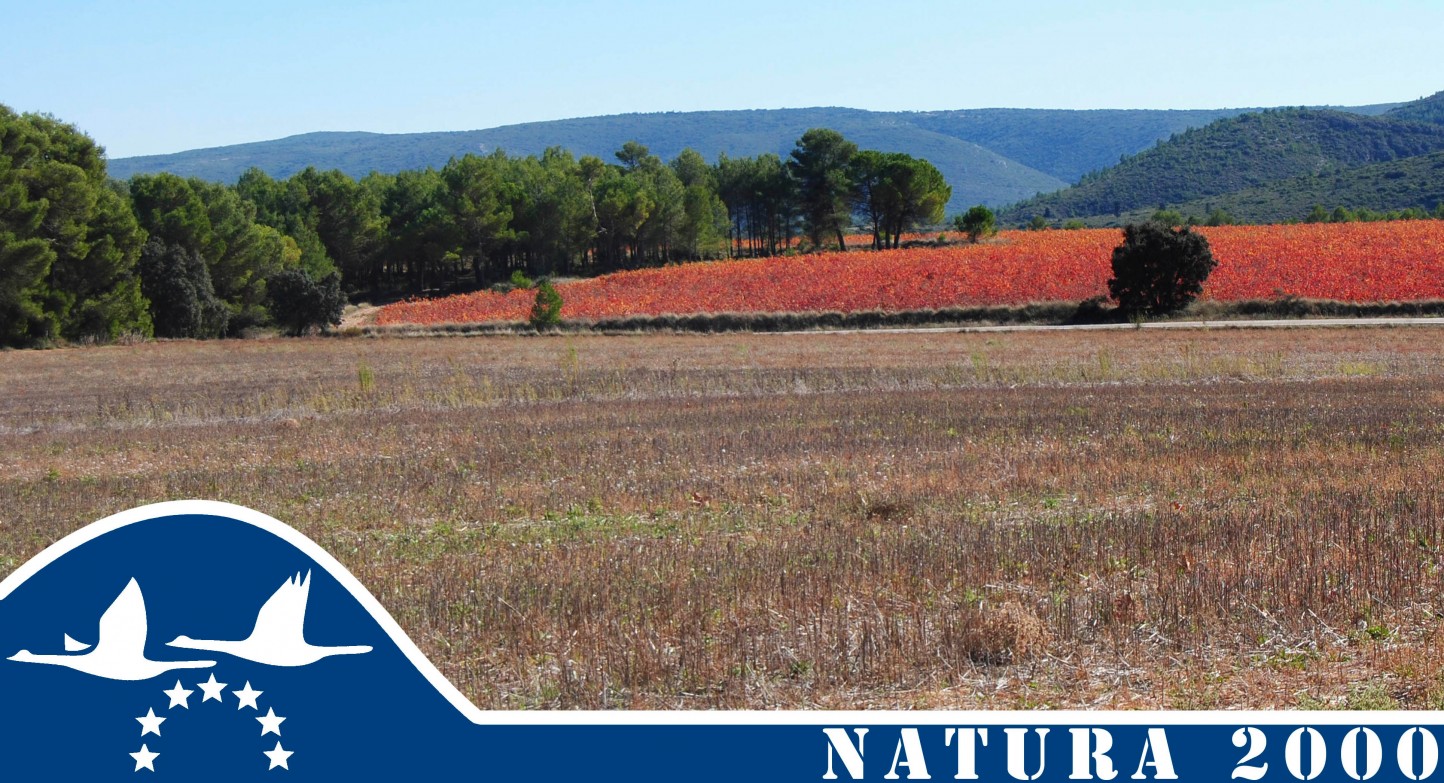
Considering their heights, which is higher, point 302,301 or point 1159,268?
point 1159,268

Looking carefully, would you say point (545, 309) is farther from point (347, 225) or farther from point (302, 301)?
point (347, 225)

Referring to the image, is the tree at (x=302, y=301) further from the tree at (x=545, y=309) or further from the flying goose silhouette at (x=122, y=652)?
the flying goose silhouette at (x=122, y=652)

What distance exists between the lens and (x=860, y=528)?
1102 centimetres

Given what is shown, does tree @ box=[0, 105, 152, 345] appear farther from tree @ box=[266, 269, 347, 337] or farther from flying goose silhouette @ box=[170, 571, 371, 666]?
flying goose silhouette @ box=[170, 571, 371, 666]

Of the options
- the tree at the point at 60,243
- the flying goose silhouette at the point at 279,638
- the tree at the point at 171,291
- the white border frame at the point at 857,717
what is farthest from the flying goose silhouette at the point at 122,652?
the tree at the point at 171,291

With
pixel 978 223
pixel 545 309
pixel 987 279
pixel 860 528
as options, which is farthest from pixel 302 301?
pixel 860 528

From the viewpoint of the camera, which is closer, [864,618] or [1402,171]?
[864,618]

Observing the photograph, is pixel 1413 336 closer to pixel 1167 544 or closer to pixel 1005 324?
pixel 1005 324

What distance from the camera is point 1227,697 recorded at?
259 inches

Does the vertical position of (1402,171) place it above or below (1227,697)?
above

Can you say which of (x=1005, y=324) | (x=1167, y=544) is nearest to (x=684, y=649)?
(x=1167, y=544)

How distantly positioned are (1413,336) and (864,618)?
42654mm

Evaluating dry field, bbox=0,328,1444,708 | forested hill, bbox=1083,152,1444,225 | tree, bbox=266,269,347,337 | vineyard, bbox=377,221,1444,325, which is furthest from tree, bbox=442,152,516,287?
forested hill, bbox=1083,152,1444,225

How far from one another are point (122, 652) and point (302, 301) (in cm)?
6760
